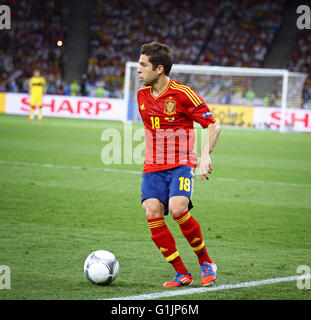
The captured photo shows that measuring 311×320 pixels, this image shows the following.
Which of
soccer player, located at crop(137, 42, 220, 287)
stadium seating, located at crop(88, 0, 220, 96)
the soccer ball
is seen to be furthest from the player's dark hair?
stadium seating, located at crop(88, 0, 220, 96)

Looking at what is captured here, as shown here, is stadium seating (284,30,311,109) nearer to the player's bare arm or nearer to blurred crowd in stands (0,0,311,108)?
blurred crowd in stands (0,0,311,108)

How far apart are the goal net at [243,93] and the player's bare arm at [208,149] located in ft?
69.3

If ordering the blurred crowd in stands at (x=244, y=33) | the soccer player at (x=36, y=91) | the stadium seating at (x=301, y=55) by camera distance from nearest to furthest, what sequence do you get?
the soccer player at (x=36, y=91), the stadium seating at (x=301, y=55), the blurred crowd in stands at (x=244, y=33)

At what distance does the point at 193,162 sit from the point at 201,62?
31.5 meters

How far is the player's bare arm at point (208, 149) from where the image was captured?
4.94 meters

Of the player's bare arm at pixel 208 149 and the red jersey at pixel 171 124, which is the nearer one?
the player's bare arm at pixel 208 149

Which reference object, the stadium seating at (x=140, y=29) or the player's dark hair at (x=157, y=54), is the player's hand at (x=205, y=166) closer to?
the player's dark hair at (x=157, y=54)

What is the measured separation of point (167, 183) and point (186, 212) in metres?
0.30

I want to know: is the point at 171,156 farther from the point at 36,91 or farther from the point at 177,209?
the point at 36,91

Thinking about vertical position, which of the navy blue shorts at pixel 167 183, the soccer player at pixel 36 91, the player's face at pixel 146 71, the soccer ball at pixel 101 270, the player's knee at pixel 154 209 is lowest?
the soccer ball at pixel 101 270

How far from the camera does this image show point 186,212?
5008mm

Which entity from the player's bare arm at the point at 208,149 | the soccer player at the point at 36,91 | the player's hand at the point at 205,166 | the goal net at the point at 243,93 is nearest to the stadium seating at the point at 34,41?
the soccer player at the point at 36,91

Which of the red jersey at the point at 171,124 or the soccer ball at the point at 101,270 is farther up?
the red jersey at the point at 171,124
